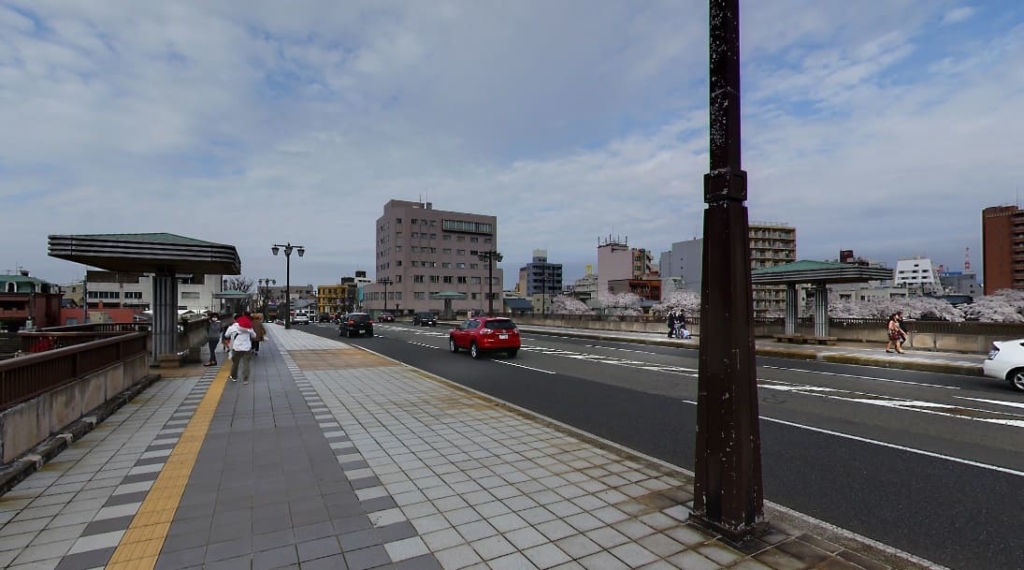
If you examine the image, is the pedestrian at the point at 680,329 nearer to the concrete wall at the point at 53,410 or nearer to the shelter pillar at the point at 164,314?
the shelter pillar at the point at 164,314

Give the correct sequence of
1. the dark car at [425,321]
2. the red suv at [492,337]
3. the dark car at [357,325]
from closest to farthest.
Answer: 1. the red suv at [492,337]
2. the dark car at [357,325]
3. the dark car at [425,321]

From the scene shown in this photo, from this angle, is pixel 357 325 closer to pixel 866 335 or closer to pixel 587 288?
pixel 866 335

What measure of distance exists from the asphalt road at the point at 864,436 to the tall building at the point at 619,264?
11040 centimetres

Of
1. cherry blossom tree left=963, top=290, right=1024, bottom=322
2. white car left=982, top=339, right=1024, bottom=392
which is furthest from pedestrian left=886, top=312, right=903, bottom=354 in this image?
cherry blossom tree left=963, top=290, right=1024, bottom=322

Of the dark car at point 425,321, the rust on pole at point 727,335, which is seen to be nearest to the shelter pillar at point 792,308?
the rust on pole at point 727,335

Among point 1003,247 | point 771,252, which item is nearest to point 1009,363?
point 771,252

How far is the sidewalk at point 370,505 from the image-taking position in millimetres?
3490

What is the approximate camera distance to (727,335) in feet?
12.3

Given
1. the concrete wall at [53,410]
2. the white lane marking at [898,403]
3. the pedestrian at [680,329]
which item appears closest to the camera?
the concrete wall at [53,410]

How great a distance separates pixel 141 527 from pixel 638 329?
33081mm

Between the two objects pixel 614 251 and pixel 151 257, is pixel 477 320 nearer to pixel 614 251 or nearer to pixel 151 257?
pixel 151 257

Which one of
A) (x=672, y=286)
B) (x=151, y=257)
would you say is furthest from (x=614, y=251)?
(x=151, y=257)

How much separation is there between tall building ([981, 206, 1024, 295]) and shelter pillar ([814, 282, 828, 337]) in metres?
88.2

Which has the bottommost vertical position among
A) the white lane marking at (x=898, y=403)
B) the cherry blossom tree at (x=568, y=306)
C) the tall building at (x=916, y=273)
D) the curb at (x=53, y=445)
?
the cherry blossom tree at (x=568, y=306)
